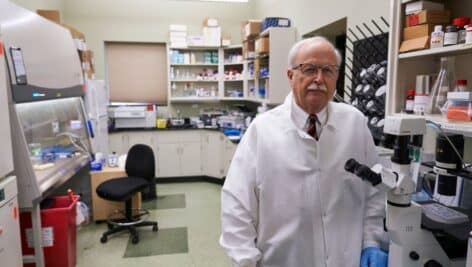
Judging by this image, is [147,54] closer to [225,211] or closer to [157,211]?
[157,211]

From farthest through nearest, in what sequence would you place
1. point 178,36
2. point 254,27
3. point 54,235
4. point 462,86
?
point 178,36, point 254,27, point 54,235, point 462,86

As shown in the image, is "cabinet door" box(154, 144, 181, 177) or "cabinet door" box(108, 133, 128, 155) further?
"cabinet door" box(154, 144, 181, 177)

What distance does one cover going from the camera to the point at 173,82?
597 cm

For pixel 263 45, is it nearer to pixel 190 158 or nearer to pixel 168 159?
pixel 190 158

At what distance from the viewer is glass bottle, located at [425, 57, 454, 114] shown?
5.18 ft

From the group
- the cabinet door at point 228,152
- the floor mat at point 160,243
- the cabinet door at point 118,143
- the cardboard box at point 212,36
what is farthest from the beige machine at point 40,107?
the cardboard box at point 212,36

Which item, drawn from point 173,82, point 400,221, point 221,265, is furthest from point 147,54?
point 400,221

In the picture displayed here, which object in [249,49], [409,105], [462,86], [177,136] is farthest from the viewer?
[177,136]

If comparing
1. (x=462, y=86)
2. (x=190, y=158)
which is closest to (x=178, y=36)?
(x=190, y=158)

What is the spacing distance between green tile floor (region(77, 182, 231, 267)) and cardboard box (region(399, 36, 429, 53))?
2284mm

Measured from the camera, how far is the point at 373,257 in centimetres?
128

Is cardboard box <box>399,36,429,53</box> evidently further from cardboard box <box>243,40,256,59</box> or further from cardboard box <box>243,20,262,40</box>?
cardboard box <box>243,40,256,59</box>

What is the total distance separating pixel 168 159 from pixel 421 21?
4579 mm

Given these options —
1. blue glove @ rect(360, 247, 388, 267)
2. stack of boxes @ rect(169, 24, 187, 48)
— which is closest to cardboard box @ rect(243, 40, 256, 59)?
stack of boxes @ rect(169, 24, 187, 48)
